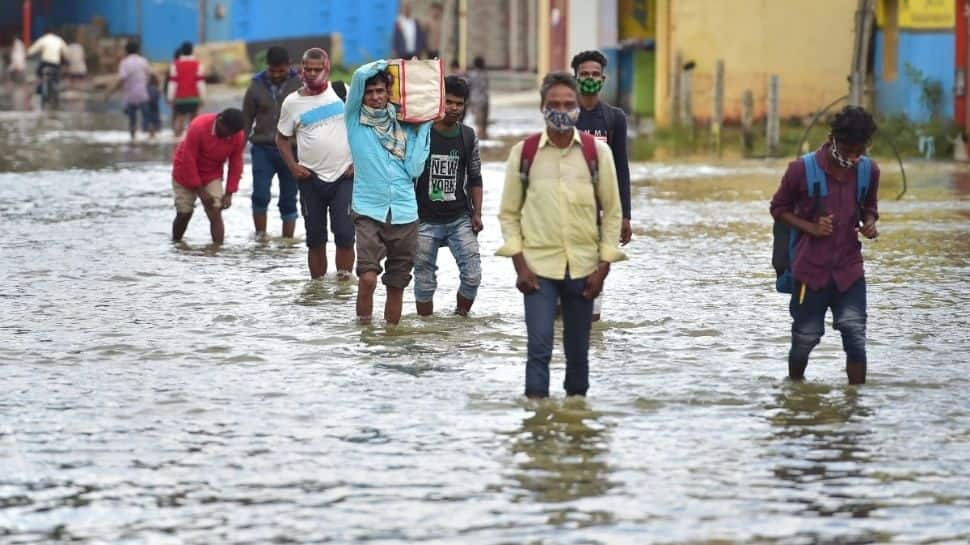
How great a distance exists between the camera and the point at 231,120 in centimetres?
1527

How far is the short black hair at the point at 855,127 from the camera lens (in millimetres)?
8977

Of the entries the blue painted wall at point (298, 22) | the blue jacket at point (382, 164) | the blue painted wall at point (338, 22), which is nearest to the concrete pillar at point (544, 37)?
the blue painted wall at point (298, 22)

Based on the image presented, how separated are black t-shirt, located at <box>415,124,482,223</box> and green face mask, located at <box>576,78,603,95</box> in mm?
809

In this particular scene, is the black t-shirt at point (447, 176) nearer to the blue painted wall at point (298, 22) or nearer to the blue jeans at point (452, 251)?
the blue jeans at point (452, 251)

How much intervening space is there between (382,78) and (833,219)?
2.95 meters

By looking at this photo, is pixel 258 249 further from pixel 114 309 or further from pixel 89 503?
pixel 89 503

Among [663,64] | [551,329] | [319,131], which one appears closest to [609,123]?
[551,329]

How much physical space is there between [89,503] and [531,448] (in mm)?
1858

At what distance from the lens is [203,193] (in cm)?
1584

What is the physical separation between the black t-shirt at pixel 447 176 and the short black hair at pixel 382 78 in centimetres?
51

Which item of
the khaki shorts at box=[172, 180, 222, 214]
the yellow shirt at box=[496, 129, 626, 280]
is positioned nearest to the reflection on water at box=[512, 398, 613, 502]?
the yellow shirt at box=[496, 129, 626, 280]

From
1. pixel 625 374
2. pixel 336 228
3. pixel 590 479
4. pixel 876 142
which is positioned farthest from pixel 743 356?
pixel 876 142

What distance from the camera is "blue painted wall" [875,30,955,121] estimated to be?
2547cm

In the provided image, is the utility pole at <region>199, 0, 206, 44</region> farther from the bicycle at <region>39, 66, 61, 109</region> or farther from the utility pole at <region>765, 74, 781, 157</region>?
the utility pole at <region>765, 74, 781, 157</region>
